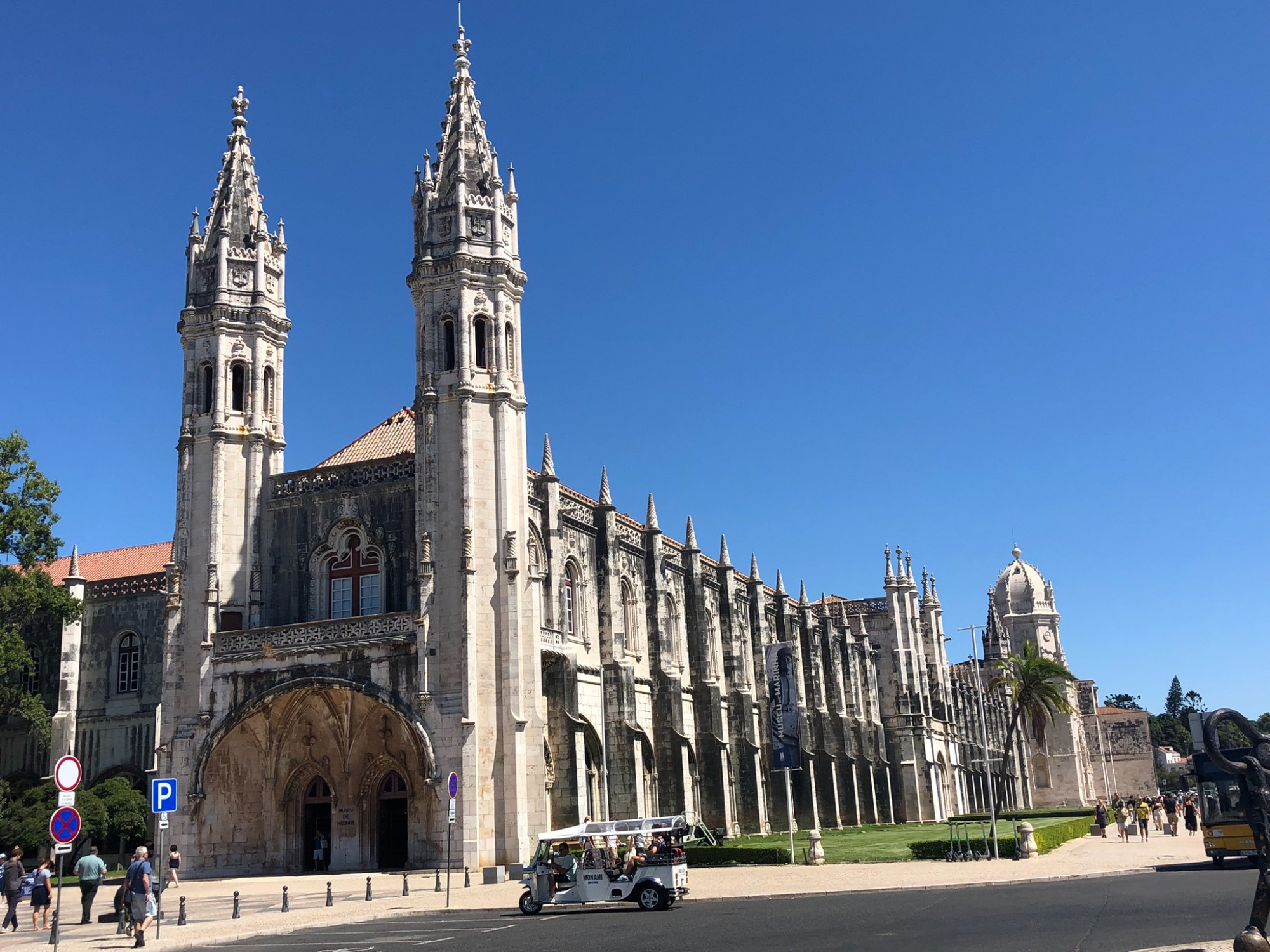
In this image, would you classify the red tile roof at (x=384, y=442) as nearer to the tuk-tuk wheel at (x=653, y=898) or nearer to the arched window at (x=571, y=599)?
the arched window at (x=571, y=599)

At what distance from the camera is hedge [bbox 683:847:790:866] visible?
36.0 metres

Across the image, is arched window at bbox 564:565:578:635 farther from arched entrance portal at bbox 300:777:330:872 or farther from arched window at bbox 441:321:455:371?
arched entrance portal at bbox 300:777:330:872

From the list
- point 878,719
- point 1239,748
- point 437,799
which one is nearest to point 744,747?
point 437,799

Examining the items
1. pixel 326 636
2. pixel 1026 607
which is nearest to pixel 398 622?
pixel 326 636

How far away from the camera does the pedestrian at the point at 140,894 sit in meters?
21.4

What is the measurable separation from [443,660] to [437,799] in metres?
4.10

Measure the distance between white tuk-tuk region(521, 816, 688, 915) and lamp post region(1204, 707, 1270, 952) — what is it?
42.6ft

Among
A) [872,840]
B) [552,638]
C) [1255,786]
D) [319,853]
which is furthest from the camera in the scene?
[872,840]

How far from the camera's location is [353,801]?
38.7 metres

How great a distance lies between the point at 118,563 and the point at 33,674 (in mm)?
6877

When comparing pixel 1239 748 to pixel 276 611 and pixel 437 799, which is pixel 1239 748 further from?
pixel 276 611

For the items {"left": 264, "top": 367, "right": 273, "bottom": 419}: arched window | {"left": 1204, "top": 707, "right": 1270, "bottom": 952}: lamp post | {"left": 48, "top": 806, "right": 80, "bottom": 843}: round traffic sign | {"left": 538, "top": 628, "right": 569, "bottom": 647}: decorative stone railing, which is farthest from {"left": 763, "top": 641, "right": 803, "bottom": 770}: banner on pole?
{"left": 1204, "top": 707, "right": 1270, "bottom": 952}: lamp post

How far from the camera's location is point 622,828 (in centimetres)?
2592

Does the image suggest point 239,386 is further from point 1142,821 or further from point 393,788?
point 1142,821
